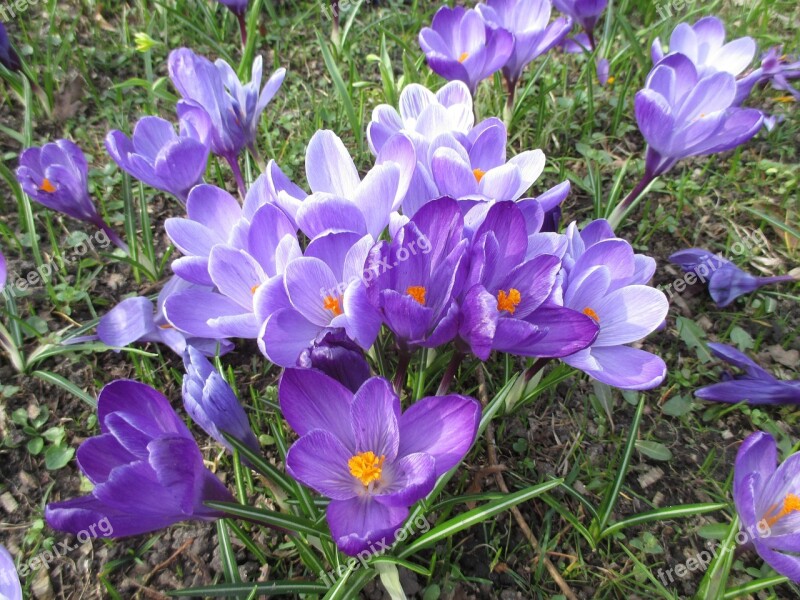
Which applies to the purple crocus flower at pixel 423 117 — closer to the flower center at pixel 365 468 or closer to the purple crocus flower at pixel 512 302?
the purple crocus flower at pixel 512 302

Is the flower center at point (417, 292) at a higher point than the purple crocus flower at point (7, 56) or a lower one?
lower

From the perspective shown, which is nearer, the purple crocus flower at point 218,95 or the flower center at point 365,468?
the flower center at point 365,468

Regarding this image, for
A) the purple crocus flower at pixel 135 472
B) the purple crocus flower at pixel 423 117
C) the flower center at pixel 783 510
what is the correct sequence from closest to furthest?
the purple crocus flower at pixel 135 472 < the flower center at pixel 783 510 < the purple crocus flower at pixel 423 117

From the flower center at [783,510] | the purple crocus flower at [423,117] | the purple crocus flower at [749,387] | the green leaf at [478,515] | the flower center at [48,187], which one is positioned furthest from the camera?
the flower center at [48,187]

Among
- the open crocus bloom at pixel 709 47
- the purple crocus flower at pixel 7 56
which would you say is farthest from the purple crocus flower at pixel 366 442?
the purple crocus flower at pixel 7 56

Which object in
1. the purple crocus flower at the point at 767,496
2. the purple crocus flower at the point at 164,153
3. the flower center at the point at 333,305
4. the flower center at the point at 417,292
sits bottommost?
the purple crocus flower at the point at 767,496

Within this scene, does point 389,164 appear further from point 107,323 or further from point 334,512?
point 107,323
